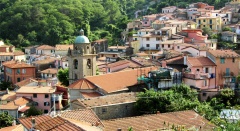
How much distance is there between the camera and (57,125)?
1422 cm

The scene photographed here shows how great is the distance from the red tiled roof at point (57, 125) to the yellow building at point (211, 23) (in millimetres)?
37542

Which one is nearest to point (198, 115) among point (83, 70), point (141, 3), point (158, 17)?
point (83, 70)

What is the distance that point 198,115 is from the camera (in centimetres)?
1989

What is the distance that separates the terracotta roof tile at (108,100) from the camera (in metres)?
22.8

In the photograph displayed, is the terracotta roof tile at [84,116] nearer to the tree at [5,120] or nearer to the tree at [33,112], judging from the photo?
the tree at [5,120]

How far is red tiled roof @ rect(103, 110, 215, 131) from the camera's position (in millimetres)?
18450

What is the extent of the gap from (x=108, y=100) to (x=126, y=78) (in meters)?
3.95

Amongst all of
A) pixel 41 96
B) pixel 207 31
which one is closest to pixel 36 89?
pixel 41 96

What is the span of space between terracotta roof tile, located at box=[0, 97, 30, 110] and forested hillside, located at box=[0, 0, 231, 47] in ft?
83.6

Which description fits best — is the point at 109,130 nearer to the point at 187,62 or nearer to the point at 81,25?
the point at 187,62

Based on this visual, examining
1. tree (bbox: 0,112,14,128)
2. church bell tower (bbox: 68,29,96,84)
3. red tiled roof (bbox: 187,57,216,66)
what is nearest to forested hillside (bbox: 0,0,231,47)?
church bell tower (bbox: 68,29,96,84)

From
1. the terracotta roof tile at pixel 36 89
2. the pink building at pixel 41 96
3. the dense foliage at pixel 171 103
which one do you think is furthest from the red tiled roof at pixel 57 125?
the terracotta roof tile at pixel 36 89

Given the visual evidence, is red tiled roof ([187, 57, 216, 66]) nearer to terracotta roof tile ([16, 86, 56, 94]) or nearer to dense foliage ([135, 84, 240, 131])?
dense foliage ([135, 84, 240, 131])

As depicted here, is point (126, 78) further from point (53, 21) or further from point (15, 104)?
point (53, 21)
